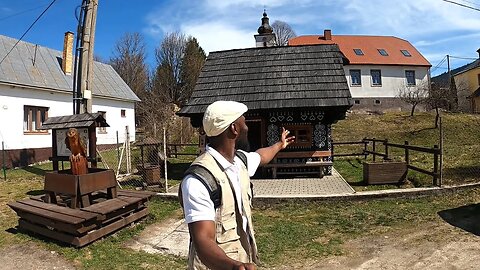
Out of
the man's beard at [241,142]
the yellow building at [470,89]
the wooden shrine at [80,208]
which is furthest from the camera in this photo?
the yellow building at [470,89]

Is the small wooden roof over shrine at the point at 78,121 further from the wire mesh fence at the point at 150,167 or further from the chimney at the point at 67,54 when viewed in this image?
the chimney at the point at 67,54

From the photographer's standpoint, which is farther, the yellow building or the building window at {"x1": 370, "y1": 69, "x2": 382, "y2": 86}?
the yellow building

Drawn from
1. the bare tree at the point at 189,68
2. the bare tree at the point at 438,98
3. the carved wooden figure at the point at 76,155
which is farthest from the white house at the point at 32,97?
the bare tree at the point at 438,98

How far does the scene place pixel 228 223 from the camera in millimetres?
2127

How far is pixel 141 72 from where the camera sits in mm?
50062

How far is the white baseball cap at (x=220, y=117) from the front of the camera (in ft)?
6.98

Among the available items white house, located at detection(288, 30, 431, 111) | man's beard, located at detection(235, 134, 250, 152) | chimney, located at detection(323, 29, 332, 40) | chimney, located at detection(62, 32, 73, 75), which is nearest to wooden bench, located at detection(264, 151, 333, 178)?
man's beard, located at detection(235, 134, 250, 152)

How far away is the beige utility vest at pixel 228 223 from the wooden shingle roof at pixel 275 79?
11.0m

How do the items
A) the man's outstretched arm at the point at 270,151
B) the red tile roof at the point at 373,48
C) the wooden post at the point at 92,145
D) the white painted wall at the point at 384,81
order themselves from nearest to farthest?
the man's outstretched arm at the point at 270,151 → the wooden post at the point at 92,145 → the white painted wall at the point at 384,81 → the red tile roof at the point at 373,48

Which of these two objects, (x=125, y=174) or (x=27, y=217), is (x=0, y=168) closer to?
(x=125, y=174)

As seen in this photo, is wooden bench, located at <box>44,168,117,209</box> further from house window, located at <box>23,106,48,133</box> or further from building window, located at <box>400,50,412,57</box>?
building window, located at <box>400,50,412,57</box>

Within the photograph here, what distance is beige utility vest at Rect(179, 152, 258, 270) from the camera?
2.07 m

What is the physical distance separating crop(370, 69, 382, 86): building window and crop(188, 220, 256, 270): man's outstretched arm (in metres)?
40.0

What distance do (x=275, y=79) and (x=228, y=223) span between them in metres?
12.8
